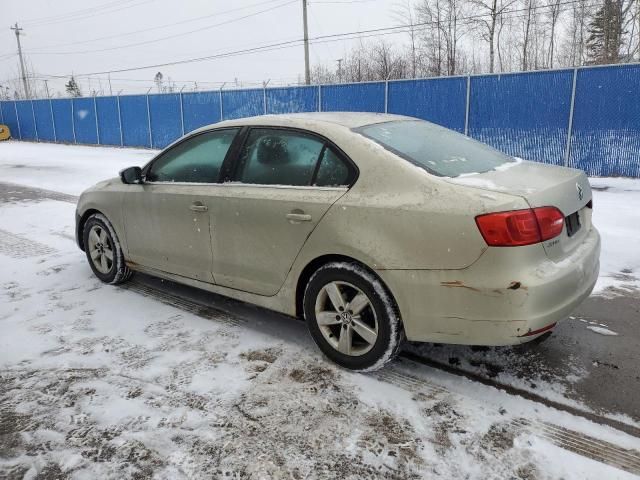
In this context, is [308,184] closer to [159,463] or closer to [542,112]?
[159,463]

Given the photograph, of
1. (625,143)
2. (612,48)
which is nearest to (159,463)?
(625,143)

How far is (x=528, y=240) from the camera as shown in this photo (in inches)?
106

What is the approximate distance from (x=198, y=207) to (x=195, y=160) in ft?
1.53

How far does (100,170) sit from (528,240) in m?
14.3

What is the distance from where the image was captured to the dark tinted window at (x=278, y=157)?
11.3ft

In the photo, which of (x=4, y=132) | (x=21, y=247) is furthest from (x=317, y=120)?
(x=4, y=132)

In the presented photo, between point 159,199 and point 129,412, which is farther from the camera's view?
point 159,199

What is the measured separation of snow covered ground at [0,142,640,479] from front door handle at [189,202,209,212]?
0.88 metres

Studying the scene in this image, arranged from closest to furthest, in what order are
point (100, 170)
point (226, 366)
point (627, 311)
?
point (226, 366)
point (627, 311)
point (100, 170)

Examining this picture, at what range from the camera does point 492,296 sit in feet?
8.84

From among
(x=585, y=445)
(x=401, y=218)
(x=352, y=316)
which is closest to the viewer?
(x=585, y=445)

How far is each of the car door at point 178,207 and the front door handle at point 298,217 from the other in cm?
78

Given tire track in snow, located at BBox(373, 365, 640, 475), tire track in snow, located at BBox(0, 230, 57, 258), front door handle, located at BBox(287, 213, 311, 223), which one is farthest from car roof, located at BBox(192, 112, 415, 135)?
tire track in snow, located at BBox(0, 230, 57, 258)

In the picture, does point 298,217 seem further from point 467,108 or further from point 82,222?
point 467,108
